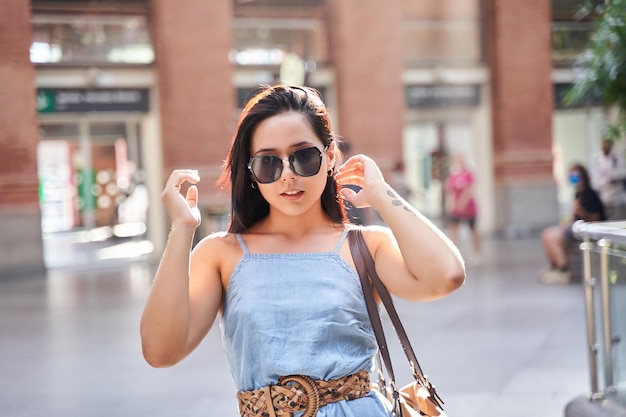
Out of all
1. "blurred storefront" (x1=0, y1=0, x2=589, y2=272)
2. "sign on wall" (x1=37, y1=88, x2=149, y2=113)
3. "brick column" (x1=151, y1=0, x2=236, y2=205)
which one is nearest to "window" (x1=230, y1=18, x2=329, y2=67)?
"blurred storefront" (x1=0, y1=0, x2=589, y2=272)

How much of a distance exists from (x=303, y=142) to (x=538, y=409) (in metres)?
4.42

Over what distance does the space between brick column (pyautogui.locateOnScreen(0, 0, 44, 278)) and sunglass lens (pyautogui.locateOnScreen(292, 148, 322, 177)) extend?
10922 mm

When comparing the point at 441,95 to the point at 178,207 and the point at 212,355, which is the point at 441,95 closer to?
the point at 212,355

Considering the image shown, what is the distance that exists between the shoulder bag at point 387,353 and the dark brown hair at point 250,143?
6.2 inches

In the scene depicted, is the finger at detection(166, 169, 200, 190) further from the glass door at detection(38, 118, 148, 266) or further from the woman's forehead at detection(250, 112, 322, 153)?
the glass door at detection(38, 118, 148, 266)

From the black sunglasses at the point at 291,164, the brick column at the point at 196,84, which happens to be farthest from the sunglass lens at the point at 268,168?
the brick column at the point at 196,84

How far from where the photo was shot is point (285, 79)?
49.8 ft

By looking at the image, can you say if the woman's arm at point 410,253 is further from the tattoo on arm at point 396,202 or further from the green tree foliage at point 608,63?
the green tree foliage at point 608,63

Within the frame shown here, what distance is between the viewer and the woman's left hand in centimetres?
257

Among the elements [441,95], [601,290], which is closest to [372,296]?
[601,290]

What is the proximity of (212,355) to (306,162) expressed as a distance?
6498mm

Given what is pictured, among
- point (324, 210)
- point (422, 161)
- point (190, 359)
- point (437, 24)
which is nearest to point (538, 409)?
point (190, 359)

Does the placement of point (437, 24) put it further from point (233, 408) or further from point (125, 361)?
point (233, 408)

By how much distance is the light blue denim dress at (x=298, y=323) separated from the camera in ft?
7.56
